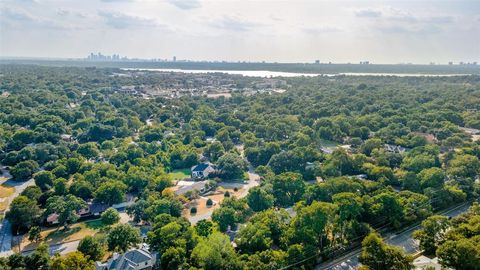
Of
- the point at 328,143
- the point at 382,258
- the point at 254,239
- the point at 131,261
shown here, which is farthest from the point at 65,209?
the point at 328,143

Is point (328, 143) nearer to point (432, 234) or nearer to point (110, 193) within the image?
point (432, 234)

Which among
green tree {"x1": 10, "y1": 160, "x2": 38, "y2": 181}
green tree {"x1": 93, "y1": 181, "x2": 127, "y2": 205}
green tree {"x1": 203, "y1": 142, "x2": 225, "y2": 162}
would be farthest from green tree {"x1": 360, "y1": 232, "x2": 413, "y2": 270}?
green tree {"x1": 10, "y1": 160, "x2": 38, "y2": 181}

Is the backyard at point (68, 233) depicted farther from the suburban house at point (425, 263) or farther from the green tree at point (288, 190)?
the suburban house at point (425, 263)

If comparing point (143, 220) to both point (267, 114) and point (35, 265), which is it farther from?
point (267, 114)

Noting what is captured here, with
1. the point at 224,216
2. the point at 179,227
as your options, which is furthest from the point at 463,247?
the point at 179,227

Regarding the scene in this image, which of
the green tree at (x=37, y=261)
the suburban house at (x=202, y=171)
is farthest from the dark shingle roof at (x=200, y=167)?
the green tree at (x=37, y=261)
